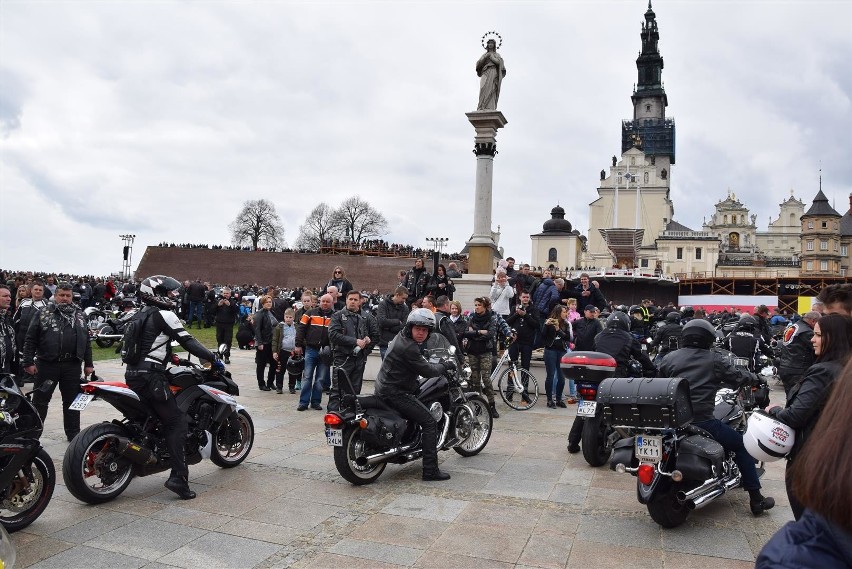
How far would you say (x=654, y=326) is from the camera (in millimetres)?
17750

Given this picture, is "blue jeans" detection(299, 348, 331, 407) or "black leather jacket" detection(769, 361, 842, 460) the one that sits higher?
"black leather jacket" detection(769, 361, 842, 460)

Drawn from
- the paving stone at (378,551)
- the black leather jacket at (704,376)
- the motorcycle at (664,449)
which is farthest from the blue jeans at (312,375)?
the black leather jacket at (704,376)

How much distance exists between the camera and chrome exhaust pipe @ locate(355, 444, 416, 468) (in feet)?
22.1

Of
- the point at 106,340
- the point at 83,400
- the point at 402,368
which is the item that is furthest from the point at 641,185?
the point at 83,400

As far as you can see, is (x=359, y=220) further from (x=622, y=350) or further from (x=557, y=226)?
(x=622, y=350)

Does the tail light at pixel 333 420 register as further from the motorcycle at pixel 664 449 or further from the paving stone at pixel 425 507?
the motorcycle at pixel 664 449

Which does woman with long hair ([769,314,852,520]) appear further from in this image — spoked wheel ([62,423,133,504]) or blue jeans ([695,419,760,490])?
spoked wheel ([62,423,133,504])

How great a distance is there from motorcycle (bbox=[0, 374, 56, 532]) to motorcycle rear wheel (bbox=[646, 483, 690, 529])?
15.8 feet

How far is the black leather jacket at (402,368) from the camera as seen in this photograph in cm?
688

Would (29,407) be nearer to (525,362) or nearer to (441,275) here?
(525,362)

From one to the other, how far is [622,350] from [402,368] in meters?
2.68

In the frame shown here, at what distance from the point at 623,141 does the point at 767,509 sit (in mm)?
108887

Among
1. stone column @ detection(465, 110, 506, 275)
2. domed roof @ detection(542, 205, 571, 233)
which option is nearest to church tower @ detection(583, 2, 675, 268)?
domed roof @ detection(542, 205, 571, 233)

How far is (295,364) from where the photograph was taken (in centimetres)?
1291
